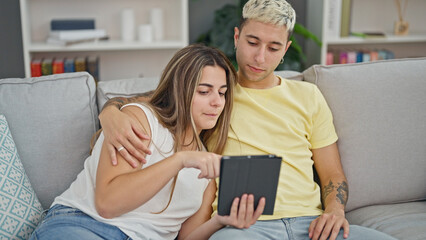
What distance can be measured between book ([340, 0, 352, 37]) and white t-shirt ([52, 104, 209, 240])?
80.6 inches

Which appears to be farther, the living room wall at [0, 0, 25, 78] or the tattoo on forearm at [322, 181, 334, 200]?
the living room wall at [0, 0, 25, 78]

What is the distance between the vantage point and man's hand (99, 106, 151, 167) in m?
1.30

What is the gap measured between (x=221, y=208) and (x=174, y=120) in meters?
0.33

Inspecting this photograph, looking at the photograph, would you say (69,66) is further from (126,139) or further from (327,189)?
(327,189)

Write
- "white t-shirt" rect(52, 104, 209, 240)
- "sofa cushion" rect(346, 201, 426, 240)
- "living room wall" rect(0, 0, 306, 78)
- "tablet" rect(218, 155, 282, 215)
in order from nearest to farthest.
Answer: "tablet" rect(218, 155, 282, 215) < "white t-shirt" rect(52, 104, 209, 240) < "sofa cushion" rect(346, 201, 426, 240) < "living room wall" rect(0, 0, 306, 78)

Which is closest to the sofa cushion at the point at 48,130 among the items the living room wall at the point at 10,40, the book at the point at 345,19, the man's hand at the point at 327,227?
the man's hand at the point at 327,227

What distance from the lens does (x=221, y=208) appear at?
49.1 inches

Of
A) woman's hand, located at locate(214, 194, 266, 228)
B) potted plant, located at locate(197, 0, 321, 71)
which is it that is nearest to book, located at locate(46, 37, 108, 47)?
potted plant, located at locate(197, 0, 321, 71)

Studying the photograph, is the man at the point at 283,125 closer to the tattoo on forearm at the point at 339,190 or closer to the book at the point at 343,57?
the tattoo on forearm at the point at 339,190

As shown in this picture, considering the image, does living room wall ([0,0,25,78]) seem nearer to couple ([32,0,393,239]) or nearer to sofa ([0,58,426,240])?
sofa ([0,58,426,240])

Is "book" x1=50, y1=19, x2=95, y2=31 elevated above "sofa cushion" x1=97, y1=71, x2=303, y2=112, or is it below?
above

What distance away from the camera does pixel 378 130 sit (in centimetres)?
172

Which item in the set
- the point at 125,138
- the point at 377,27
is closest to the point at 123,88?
the point at 125,138

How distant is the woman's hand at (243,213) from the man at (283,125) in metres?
0.15
